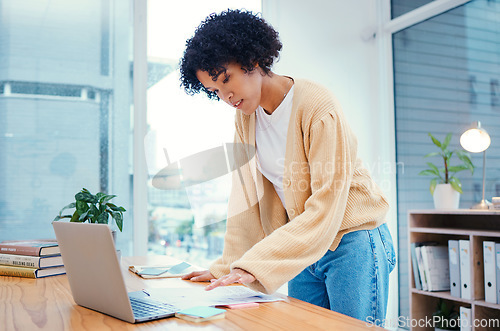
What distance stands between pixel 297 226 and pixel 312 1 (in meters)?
2.65

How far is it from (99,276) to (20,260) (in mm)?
724

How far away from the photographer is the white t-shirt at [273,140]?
1.33 meters

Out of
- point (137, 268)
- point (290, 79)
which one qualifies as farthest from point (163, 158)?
point (290, 79)

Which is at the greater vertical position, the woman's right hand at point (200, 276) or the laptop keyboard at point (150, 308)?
the laptop keyboard at point (150, 308)

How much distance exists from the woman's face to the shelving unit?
1594 mm

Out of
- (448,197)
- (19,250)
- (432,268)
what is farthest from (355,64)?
(19,250)

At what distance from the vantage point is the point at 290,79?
1378 mm

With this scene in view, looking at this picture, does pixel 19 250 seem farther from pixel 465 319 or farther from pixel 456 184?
pixel 456 184

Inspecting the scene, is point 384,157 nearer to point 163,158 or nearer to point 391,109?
point 391,109

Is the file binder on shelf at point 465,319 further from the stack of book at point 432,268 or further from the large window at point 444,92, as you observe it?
the large window at point 444,92

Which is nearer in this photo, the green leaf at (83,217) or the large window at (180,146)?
the green leaf at (83,217)

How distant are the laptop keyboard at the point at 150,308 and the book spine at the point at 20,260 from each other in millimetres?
605

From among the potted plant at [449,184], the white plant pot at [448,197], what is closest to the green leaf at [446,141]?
the potted plant at [449,184]

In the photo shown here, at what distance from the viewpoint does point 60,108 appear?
105 inches
